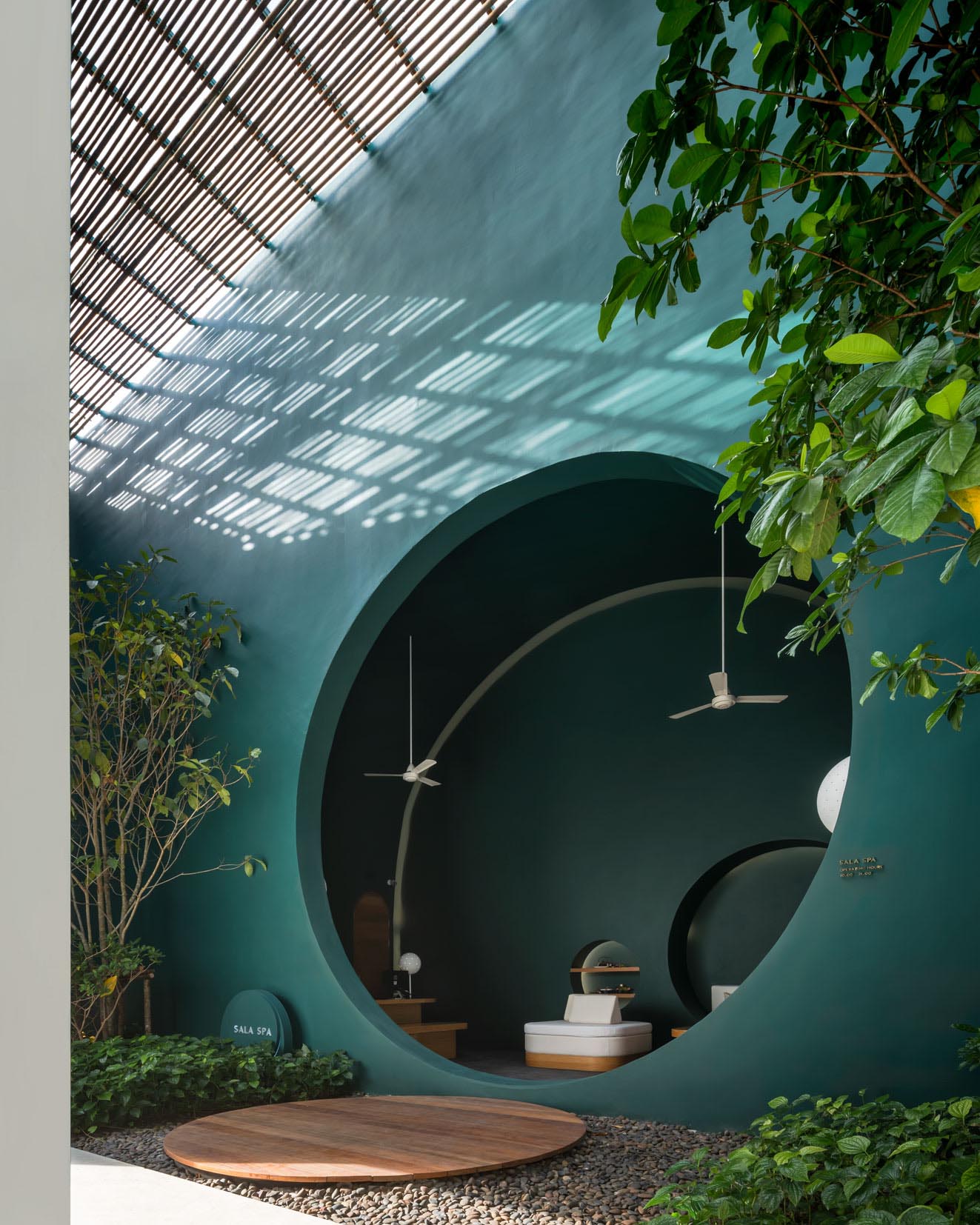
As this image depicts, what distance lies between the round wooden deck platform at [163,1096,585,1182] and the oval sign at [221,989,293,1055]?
774mm

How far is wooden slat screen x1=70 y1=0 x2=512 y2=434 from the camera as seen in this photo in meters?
7.02

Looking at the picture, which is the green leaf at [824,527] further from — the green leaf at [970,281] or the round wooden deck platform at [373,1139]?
the round wooden deck platform at [373,1139]

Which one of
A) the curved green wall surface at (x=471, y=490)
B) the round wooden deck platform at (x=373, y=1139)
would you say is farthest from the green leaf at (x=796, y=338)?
the round wooden deck platform at (x=373, y=1139)

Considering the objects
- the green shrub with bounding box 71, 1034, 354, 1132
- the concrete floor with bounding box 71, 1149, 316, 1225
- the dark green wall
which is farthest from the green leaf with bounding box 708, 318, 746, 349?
the dark green wall

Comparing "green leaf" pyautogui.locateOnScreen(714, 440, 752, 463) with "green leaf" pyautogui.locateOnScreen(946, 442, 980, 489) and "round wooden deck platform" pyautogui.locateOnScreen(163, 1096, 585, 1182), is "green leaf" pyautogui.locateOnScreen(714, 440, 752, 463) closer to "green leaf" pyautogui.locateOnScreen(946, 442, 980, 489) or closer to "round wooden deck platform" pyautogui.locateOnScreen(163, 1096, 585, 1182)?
"green leaf" pyautogui.locateOnScreen(946, 442, 980, 489)

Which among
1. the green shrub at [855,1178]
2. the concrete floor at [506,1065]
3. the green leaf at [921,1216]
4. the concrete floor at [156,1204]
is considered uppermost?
the green leaf at [921,1216]

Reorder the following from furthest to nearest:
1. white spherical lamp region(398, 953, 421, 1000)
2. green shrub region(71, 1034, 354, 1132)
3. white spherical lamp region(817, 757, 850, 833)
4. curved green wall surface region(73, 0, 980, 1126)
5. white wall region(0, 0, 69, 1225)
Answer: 1. white spherical lamp region(398, 953, 421, 1000)
2. white spherical lamp region(817, 757, 850, 833)
3. green shrub region(71, 1034, 354, 1132)
4. curved green wall surface region(73, 0, 980, 1126)
5. white wall region(0, 0, 69, 1225)

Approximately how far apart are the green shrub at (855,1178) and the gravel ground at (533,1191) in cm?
63

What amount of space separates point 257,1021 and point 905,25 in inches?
278

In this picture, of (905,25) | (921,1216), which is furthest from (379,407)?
(905,25)

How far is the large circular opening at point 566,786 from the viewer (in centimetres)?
894

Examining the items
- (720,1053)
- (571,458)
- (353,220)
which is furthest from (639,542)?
(720,1053)

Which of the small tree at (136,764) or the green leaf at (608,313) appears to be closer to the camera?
the green leaf at (608,313)

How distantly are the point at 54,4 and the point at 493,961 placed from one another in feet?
33.7
